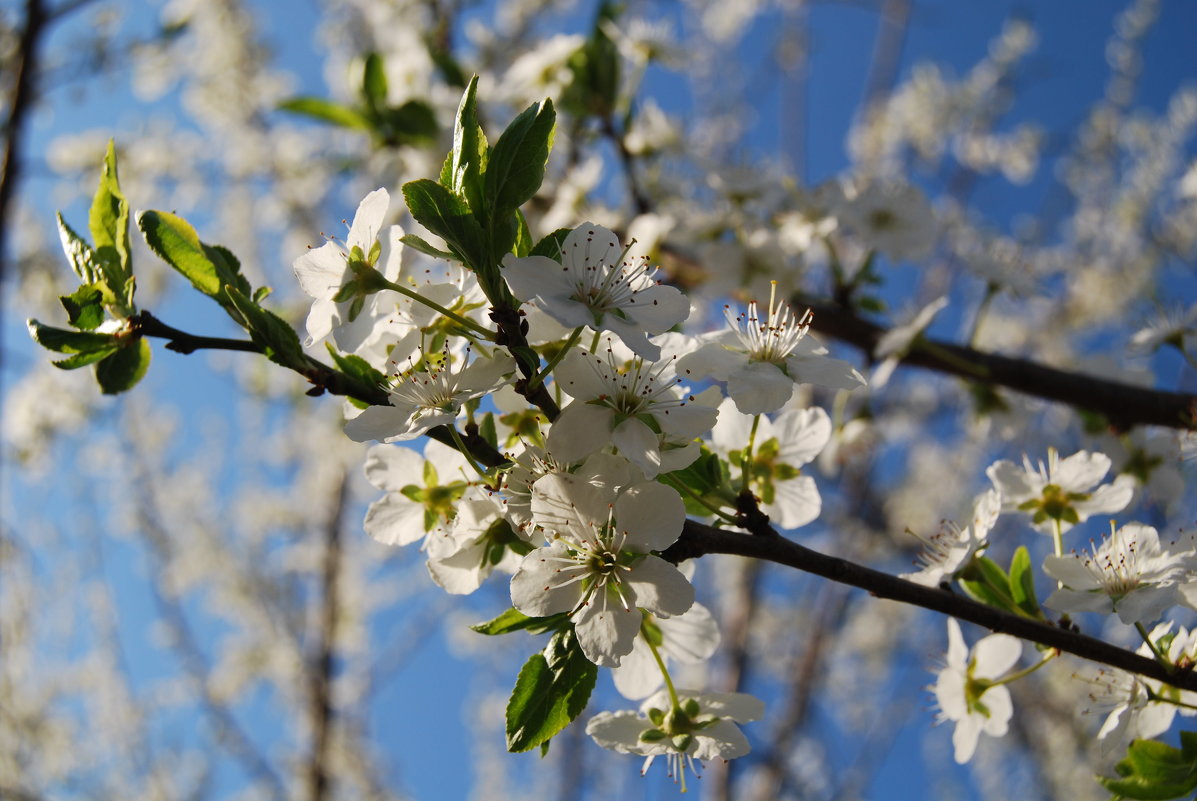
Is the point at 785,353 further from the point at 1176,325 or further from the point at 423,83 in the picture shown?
the point at 423,83

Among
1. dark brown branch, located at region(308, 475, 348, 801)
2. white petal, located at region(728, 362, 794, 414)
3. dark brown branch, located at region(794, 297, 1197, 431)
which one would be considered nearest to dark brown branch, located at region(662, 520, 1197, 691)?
white petal, located at region(728, 362, 794, 414)

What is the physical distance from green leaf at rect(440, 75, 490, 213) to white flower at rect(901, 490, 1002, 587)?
66 cm

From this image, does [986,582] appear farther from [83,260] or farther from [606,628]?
[83,260]

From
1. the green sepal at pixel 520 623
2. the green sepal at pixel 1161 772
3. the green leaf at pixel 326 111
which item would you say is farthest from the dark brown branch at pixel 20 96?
the green sepal at pixel 1161 772

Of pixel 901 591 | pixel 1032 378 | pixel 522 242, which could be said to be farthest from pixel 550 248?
pixel 1032 378

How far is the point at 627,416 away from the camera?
0.85 metres

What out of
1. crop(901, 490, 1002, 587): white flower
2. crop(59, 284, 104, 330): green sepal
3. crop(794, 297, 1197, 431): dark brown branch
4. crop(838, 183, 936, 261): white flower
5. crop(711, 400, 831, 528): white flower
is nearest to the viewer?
crop(59, 284, 104, 330): green sepal

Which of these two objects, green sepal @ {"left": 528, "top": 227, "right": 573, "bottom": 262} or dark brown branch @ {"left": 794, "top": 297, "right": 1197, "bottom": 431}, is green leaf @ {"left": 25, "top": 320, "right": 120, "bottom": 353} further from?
dark brown branch @ {"left": 794, "top": 297, "right": 1197, "bottom": 431}

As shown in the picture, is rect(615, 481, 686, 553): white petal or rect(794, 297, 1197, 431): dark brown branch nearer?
rect(615, 481, 686, 553): white petal

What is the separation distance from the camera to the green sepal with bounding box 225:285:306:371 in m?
0.82

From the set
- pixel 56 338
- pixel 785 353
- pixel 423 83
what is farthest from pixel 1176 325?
pixel 423 83

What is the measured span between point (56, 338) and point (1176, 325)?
5.63ft

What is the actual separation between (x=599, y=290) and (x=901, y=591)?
0.44m

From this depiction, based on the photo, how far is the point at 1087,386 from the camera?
5.79ft
